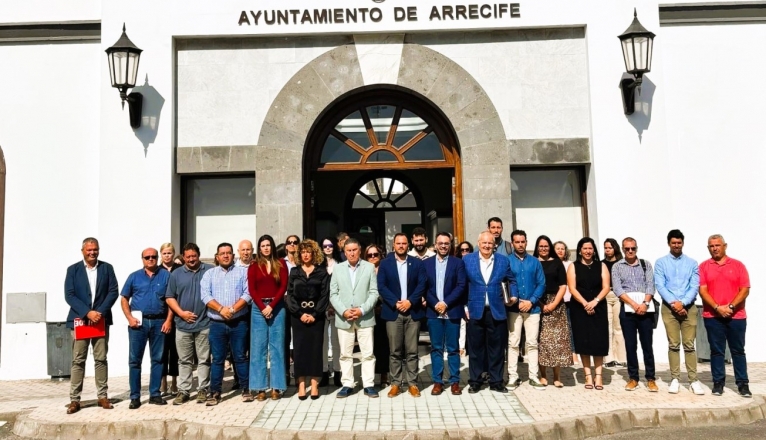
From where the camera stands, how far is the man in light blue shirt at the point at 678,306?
7.63m

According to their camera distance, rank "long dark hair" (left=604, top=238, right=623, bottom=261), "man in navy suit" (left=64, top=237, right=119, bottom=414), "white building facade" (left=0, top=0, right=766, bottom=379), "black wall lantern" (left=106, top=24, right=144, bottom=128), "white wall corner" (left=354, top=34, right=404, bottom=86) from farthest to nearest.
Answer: "white wall corner" (left=354, top=34, right=404, bottom=86) → "white building facade" (left=0, top=0, right=766, bottom=379) → "black wall lantern" (left=106, top=24, right=144, bottom=128) → "long dark hair" (left=604, top=238, right=623, bottom=261) → "man in navy suit" (left=64, top=237, right=119, bottom=414)

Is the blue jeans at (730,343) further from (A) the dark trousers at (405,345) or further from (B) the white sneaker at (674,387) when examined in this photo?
(A) the dark trousers at (405,345)

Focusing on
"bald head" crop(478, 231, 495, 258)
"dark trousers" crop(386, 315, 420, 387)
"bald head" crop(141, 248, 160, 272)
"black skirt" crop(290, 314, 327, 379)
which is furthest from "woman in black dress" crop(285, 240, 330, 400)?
"bald head" crop(478, 231, 495, 258)

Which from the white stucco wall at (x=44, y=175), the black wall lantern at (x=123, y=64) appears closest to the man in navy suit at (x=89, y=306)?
the white stucco wall at (x=44, y=175)

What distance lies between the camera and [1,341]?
400 inches

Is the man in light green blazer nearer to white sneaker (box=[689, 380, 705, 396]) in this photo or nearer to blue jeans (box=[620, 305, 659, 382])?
blue jeans (box=[620, 305, 659, 382])

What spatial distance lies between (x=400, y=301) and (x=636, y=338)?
2815mm

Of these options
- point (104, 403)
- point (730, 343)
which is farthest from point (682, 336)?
point (104, 403)

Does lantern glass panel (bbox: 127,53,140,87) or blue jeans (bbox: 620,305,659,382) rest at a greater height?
lantern glass panel (bbox: 127,53,140,87)

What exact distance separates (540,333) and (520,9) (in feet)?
16.9

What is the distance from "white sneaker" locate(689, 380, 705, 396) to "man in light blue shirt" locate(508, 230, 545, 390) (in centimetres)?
167

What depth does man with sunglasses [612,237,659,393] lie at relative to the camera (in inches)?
306

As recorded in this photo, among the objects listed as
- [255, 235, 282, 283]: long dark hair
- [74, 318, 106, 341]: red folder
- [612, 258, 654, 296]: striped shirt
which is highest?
[255, 235, 282, 283]: long dark hair

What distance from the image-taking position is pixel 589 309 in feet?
26.0
